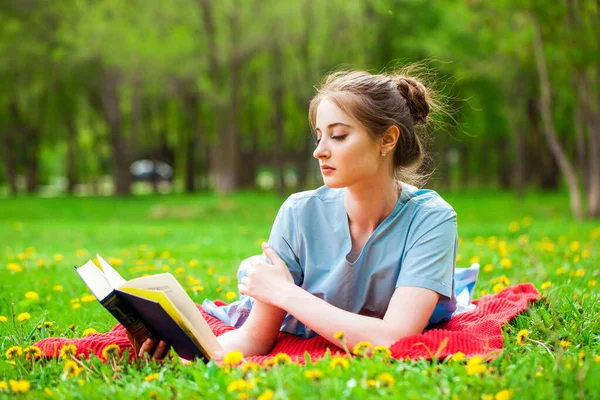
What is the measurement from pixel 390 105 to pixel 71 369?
6.04 feet

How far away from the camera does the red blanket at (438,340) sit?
9.73 ft

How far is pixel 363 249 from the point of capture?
3.36 m

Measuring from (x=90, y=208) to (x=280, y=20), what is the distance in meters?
7.77

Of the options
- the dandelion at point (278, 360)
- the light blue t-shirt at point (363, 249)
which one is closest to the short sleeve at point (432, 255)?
the light blue t-shirt at point (363, 249)

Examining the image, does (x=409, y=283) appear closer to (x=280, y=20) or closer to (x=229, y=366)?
(x=229, y=366)

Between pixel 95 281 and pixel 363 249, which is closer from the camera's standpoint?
pixel 95 281

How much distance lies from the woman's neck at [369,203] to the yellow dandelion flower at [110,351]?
1275mm

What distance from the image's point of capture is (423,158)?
142 inches

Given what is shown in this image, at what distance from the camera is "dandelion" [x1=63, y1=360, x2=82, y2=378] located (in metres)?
2.78

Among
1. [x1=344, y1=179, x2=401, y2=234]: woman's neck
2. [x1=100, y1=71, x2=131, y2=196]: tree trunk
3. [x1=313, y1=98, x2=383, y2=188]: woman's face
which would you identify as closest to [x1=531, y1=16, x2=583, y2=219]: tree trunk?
[x1=344, y1=179, x2=401, y2=234]: woman's neck

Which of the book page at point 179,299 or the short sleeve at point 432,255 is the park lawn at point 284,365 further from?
the short sleeve at point 432,255

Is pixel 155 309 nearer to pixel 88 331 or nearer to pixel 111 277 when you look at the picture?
pixel 111 277

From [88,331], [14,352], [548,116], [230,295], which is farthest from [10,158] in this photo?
[14,352]

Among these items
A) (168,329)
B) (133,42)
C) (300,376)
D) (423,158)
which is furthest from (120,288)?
(133,42)
